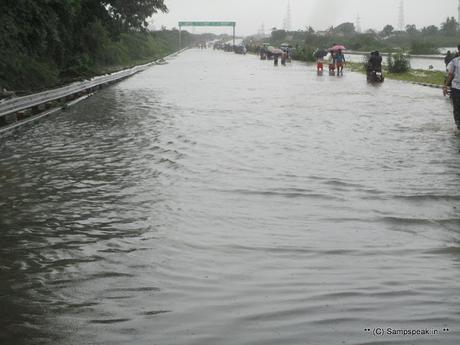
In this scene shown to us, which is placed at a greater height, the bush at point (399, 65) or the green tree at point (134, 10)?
the green tree at point (134, 10)

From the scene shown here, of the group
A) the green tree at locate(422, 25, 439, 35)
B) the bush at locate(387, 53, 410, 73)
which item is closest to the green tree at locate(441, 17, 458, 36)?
the green tree at locate(422, 25, 439, 35)

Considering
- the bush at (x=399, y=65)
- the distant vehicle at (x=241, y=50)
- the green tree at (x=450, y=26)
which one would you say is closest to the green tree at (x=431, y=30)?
the green tree at (x=450, y=26)

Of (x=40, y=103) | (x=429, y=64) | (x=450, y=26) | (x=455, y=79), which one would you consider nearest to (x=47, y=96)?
(x=40, y=103)

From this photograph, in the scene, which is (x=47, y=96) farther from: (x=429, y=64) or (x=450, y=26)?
(x=450, y=26)

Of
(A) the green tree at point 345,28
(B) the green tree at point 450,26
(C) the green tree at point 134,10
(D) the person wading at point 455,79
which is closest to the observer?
(D) the person wading at point 455,79

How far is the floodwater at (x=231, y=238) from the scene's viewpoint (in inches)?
175

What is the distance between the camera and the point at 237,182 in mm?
9055

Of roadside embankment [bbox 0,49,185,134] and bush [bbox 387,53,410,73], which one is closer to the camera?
roadside embankment [bbox 0,49,185,134]

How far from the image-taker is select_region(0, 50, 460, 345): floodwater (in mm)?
4438

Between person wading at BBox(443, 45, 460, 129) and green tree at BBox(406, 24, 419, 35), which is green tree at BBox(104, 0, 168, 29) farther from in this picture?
green tree at BBox(406, 24, 419, 35)

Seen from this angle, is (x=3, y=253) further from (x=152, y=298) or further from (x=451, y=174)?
(x=451, y=174)

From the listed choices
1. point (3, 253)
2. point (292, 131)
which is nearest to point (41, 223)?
point (3, 253)

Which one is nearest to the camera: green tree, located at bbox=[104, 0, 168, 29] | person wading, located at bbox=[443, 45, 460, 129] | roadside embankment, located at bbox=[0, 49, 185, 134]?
person wading, located at bbox=[443, 45, 460, 129]

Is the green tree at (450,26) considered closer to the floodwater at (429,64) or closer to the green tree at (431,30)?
the green tree at (431,30)
